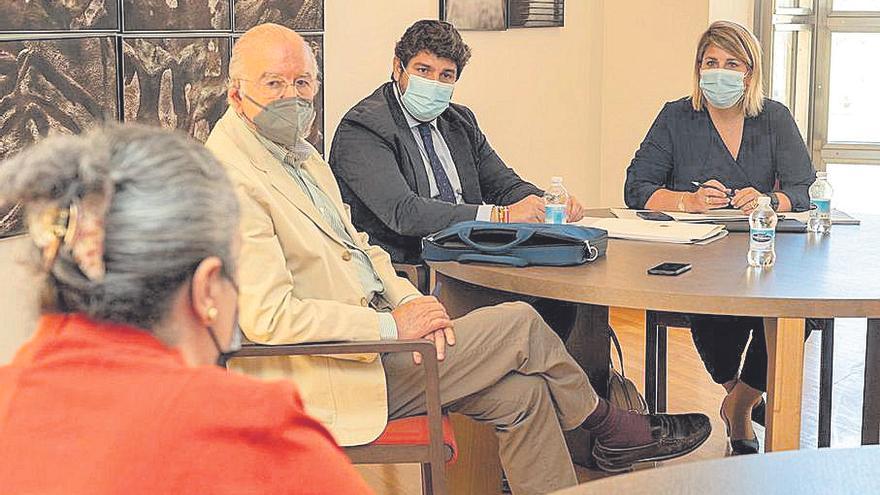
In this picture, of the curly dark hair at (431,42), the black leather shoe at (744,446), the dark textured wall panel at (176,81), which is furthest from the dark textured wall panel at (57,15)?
the black leather shoe at (744,446)

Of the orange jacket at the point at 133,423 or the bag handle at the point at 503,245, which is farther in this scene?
the bag handle at the point at 503,245

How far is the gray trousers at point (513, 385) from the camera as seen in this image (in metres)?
2.71

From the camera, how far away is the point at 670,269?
279 centimetres

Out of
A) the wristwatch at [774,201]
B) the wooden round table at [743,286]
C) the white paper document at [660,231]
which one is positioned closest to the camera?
the wooden round table at [743,286]

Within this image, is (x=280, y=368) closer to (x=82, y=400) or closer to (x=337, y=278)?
(x=337, y=278)

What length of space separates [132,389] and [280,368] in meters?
1.49

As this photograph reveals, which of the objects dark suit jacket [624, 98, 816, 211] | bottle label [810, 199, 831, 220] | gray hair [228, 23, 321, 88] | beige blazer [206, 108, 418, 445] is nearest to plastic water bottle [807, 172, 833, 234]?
bottle label [810, 199, 831, 220]

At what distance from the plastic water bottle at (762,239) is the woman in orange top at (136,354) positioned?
1.88 metres

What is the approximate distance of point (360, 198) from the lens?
351 cm

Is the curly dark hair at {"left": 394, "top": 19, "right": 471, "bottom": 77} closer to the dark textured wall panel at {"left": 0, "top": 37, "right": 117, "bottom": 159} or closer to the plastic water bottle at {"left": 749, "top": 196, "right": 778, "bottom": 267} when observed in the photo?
the dark textured wall panel at {"left": 0, "top": 37, "right": 117, "bottom": 159}

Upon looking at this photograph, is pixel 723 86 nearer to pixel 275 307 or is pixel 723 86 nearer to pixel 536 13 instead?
pixel 536 13

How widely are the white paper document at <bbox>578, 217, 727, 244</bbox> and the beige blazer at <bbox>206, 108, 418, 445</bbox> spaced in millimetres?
818

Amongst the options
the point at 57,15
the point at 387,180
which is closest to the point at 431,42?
the point at 387,180

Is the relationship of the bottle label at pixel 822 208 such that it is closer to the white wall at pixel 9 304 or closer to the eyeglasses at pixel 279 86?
the eyeglasses at pixel 279 86
